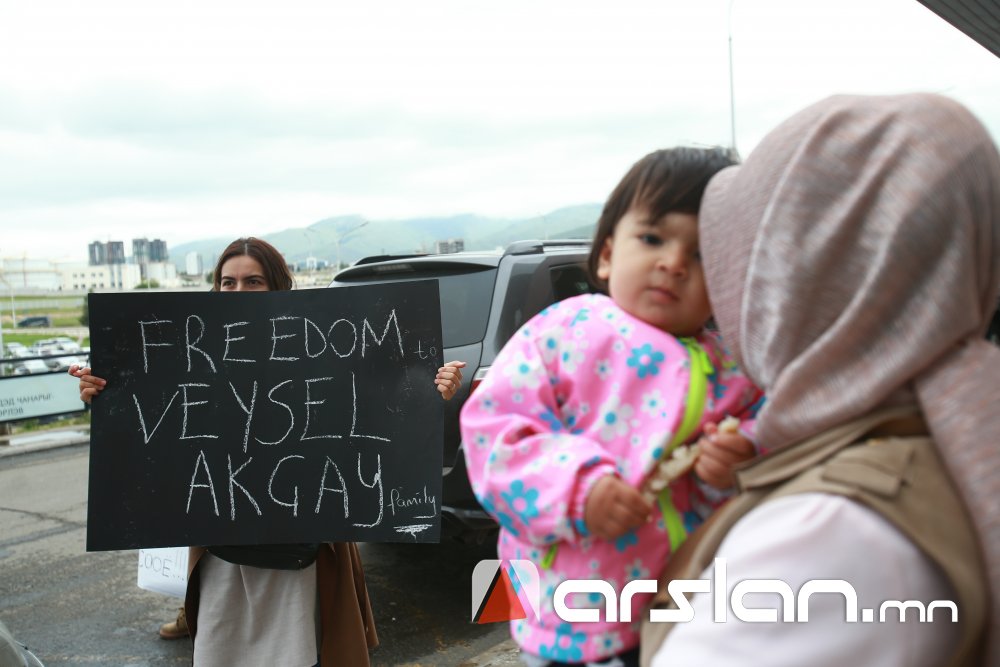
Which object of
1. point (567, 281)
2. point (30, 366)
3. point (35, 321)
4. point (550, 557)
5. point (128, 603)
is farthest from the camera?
point (35, 321)

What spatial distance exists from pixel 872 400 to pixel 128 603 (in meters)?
5.41

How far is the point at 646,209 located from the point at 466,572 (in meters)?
4.51

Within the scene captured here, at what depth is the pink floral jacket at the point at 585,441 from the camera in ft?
4.17

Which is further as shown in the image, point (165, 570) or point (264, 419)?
point (165, 570)

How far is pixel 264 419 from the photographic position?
2.71m

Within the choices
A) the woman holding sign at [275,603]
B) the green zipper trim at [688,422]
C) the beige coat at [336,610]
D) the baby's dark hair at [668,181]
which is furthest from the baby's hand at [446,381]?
the green zipper trim at [688,422]

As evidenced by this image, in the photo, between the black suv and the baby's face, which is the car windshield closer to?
the black suv

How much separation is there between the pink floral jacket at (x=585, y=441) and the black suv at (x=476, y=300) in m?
2.96

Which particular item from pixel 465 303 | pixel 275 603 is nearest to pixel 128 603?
pixel 465 303

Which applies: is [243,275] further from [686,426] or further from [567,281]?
[567,281]

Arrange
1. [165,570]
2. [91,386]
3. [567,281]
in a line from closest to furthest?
1. [91,386]
2. [165,570]
3. [567,281]

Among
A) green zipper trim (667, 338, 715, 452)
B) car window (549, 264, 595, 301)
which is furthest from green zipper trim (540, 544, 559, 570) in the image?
car window (549, 264, 595, 301)

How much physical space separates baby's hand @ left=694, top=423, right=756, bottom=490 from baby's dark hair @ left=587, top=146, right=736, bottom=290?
1.29 ft

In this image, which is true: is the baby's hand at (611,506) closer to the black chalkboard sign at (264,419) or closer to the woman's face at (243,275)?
the black chalkboard sign at (264,419)
